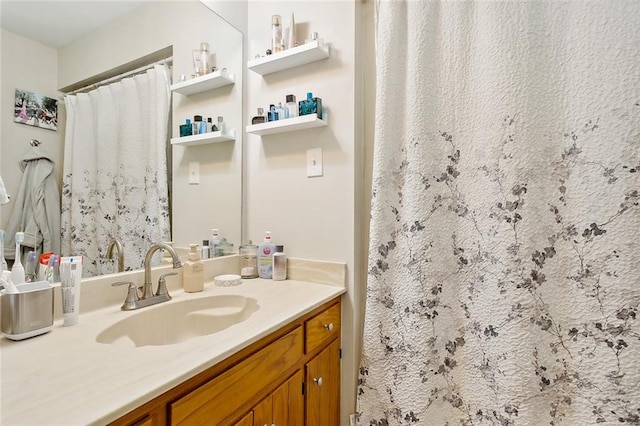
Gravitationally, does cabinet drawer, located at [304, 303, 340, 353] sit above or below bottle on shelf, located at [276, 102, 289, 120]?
below

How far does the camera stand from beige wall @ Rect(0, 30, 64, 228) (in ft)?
2.68

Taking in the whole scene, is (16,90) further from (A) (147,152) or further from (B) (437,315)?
(B) (437,315)

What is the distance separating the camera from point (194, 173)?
1.43 metres

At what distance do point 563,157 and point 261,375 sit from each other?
112 cm

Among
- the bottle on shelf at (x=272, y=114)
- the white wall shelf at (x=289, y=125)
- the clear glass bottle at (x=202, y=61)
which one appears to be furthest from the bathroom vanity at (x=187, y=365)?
the clear glass bottle at (x=202, y=61)

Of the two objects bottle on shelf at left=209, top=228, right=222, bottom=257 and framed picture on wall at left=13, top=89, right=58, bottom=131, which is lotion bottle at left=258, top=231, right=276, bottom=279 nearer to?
bottle on shelf at left=209, top=228, right=222, bottom=257

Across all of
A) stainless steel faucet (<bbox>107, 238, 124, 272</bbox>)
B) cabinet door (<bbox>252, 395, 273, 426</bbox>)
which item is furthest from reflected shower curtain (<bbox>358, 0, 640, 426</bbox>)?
stainless steel faucet (<bbox>107, 238, 124, 272</bbox>)

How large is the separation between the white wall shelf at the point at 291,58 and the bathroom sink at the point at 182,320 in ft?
3.36

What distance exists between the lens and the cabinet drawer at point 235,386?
2.05ft

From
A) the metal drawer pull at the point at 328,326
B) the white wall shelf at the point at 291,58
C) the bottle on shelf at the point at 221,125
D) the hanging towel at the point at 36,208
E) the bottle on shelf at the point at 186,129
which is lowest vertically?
the metal drawer pull at the point at 328,326

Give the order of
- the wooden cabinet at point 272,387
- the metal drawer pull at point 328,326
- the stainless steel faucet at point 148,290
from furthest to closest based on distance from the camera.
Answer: the metal drawer pull at point 328,326 → the stainless steel faucet at point 148,290 → the wooden cabinet at point 272,387

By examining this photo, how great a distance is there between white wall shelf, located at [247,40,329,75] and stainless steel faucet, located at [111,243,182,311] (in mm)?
911

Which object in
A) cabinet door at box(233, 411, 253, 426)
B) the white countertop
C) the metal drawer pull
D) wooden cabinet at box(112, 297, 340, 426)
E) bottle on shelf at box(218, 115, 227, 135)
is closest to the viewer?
the white countertop

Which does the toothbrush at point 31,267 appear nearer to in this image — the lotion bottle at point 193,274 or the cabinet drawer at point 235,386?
the lotion bottle at point 193,274
